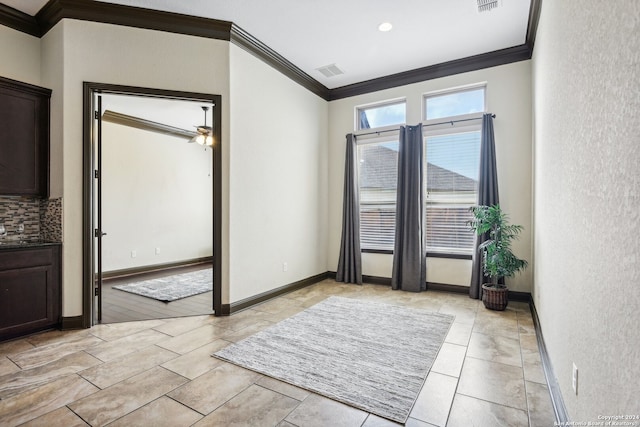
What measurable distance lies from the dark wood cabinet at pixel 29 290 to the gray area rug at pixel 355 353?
72.7 inches

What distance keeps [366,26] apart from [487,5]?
123 cm

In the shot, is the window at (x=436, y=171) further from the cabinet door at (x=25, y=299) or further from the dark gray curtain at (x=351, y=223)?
the cabinet door at (x=25, y=299)

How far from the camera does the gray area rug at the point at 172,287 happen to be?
4551mm

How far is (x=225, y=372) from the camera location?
2375mm

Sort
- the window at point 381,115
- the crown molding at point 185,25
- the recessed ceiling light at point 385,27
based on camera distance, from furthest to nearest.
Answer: the window at point 381,115
the recessed ceiling light at point 385,27
the crown molding at point 185,25

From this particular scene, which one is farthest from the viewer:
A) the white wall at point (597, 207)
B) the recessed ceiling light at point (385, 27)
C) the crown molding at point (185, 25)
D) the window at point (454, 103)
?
the window at point (454, 103)

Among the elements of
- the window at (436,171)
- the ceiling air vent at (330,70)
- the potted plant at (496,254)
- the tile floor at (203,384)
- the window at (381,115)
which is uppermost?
the ceiling air vent at (330,70)

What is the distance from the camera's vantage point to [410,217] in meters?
4.79

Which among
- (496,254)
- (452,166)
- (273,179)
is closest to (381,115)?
(452,166)

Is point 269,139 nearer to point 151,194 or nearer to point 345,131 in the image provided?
point 345,131

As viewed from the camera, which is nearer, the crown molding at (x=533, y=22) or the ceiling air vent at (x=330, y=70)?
the crown molding at (x=533, y=22)

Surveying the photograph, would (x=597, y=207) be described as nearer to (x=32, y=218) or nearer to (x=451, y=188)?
(x=451, y=188)

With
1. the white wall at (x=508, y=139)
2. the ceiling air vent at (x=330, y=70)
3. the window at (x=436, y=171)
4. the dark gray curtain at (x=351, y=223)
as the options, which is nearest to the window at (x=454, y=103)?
the window at (x=436, y=171)

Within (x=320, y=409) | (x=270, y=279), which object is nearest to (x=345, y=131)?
(x=270, y=279)
